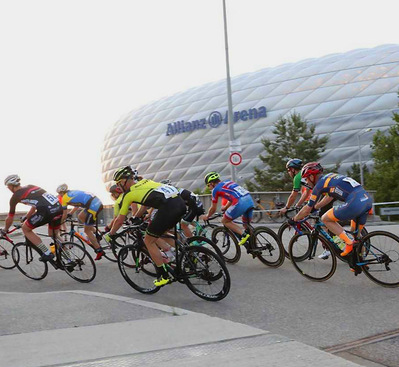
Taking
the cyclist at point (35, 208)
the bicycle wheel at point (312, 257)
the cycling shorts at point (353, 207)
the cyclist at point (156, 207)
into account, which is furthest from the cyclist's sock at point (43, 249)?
the cycling shorts at point (353, 207)

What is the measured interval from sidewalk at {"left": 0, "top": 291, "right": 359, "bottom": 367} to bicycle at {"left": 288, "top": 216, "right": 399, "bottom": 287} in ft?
9.37

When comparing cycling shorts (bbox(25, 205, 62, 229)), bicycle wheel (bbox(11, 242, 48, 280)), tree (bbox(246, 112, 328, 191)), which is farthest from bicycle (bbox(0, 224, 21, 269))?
tree (bbox(246, 112, 328, 191))

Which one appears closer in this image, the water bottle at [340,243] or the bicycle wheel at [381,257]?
the bicycle wheel at [381,257]

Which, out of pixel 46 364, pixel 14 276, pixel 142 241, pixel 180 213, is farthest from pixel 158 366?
pixel 14 276

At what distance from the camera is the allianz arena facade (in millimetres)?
57062

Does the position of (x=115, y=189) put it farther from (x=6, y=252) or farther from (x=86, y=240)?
(x=6, y=252)

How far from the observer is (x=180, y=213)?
723 cm

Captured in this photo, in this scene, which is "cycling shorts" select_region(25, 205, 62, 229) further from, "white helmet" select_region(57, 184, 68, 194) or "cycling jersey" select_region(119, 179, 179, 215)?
"cycling jersey" select_region(119, 179, 179, 215)

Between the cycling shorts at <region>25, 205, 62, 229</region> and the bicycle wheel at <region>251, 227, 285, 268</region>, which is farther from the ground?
the cycling shorts at <region>25, 205, 62, 229</region>

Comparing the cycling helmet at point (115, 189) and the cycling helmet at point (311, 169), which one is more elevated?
the cycling helmet at point (311, 169)

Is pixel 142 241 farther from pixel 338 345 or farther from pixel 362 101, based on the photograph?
pixel 362 101

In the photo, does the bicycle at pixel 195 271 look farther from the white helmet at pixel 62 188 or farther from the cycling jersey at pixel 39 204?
the white helmet at pixel 62 188

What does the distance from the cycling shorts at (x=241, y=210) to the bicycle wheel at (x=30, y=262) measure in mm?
3416

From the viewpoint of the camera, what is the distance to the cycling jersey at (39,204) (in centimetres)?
960
